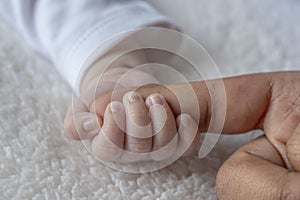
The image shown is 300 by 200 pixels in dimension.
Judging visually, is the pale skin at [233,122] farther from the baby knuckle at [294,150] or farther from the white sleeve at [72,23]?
the white sleeve at [72,23]

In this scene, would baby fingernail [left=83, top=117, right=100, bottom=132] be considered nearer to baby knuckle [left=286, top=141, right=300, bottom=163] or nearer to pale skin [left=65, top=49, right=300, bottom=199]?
pale skin [left=65, top=49, right=300, bottom=199]

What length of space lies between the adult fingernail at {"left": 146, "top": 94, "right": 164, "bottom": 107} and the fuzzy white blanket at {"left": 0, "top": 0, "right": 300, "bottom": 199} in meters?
0.06

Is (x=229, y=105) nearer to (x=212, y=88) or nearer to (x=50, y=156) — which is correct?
(x=212, y=88)

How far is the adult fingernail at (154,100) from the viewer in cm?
48

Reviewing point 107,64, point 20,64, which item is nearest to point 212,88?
point 107,64

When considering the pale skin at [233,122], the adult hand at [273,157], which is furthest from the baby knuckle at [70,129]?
the adult hand at [273,157]

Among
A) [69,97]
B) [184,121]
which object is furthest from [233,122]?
[69,97]

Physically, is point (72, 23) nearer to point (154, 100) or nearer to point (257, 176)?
point (154, 100)

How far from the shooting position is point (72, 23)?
652 millimetres

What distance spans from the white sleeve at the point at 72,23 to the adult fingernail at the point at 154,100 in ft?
0.41

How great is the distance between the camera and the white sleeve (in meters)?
0.62

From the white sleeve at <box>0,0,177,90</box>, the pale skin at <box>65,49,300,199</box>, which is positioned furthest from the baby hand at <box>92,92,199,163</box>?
the white sleeve at <box>0,0,177,90</box>

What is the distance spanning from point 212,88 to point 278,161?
90 millimetres

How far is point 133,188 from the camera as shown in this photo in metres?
0.47
